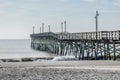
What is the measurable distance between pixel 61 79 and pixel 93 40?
80.0 feet

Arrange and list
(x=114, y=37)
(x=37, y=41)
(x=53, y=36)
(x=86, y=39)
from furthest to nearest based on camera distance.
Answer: (x=37, y=41), (x=53, y=36), (x=86, y=39), (x=114, y=37)

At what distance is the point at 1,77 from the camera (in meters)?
25.0

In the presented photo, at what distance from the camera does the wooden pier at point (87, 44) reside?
4350 cm

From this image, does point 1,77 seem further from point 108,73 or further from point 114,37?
point 114,37

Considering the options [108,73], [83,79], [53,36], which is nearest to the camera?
[83,79]

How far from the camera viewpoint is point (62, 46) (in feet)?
229

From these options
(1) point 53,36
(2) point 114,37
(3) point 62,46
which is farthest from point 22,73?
(1) point 53,36

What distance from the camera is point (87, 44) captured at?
202 ft

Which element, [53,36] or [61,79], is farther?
[53,36]

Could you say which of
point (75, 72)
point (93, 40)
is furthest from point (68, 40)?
point (75, 72)

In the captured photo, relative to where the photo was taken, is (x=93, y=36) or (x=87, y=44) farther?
(x=87, y=44)

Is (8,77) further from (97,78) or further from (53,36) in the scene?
(53,36)

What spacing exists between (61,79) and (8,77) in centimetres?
310

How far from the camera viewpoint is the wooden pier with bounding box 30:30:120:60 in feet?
143
